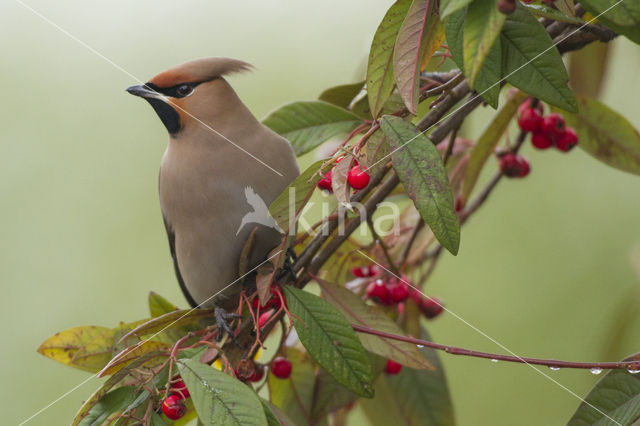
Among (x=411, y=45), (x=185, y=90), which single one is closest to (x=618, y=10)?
(x=411, y=45)

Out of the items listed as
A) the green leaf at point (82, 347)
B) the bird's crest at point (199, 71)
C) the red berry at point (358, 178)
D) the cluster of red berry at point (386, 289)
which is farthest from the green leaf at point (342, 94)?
the green leaf at point (82, 347)

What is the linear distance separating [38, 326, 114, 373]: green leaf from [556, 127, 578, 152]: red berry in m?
0.93

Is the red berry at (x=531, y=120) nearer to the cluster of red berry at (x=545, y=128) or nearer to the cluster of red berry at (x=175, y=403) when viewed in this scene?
the cluster of red berry at (x=545, y=128)

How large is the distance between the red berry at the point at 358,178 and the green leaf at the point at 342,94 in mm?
448

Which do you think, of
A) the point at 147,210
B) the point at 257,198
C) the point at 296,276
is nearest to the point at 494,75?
the point at 296,276

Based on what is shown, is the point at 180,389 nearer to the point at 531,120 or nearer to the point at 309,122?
the point at 309,122

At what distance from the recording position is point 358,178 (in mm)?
980

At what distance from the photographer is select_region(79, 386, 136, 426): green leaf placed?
3.32 feet

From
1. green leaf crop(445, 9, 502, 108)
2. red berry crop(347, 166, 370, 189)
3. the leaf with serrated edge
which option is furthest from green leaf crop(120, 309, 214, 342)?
green leaf crop(445, 9, 502, 108)

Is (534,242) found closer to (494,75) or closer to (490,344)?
(490,344)

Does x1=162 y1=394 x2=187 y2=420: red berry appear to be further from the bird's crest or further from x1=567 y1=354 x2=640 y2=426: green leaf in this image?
the bird's crest

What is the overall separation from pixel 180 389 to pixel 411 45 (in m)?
0.54

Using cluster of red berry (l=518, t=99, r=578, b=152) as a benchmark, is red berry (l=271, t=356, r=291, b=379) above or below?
below

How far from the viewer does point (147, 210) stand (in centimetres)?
372
